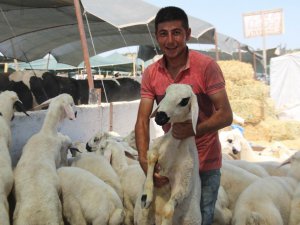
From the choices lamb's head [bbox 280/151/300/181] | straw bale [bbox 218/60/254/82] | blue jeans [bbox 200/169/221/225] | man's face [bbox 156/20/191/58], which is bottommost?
straw bale [bbox 218/60/254/82]

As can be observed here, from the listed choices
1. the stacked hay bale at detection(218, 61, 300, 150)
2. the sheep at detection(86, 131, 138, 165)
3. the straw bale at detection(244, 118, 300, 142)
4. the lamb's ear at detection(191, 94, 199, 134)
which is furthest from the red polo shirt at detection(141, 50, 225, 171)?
the straw bale at detection(244, 118, 300, 142)

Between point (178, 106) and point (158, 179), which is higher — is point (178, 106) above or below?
above

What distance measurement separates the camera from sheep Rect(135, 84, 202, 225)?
2900 millimetres

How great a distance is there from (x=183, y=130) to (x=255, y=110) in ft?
35.6

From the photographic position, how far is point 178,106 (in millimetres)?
2879

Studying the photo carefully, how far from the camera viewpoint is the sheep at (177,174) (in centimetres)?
290

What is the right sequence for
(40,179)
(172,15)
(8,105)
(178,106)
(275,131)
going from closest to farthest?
(178,106)
(172,15)
(40,179)
(8,105)
(275,131)

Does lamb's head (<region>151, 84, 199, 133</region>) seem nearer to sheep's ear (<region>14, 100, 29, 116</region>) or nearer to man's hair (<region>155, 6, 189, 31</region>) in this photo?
man's hair (<region>155, 6, 189, 31</region>)

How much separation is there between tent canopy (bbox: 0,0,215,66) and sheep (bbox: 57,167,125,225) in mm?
5290

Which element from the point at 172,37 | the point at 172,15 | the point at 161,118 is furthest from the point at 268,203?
the point at 172,15

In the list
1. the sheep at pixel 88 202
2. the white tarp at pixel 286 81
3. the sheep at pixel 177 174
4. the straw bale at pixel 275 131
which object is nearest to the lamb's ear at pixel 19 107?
the sheep at pixel 88 202

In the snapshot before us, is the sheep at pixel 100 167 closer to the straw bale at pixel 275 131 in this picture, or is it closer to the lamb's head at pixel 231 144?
the lamb's head at pixel 231 144

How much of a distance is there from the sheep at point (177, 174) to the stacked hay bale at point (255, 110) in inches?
324

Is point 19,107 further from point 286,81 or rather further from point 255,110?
point 286,81
